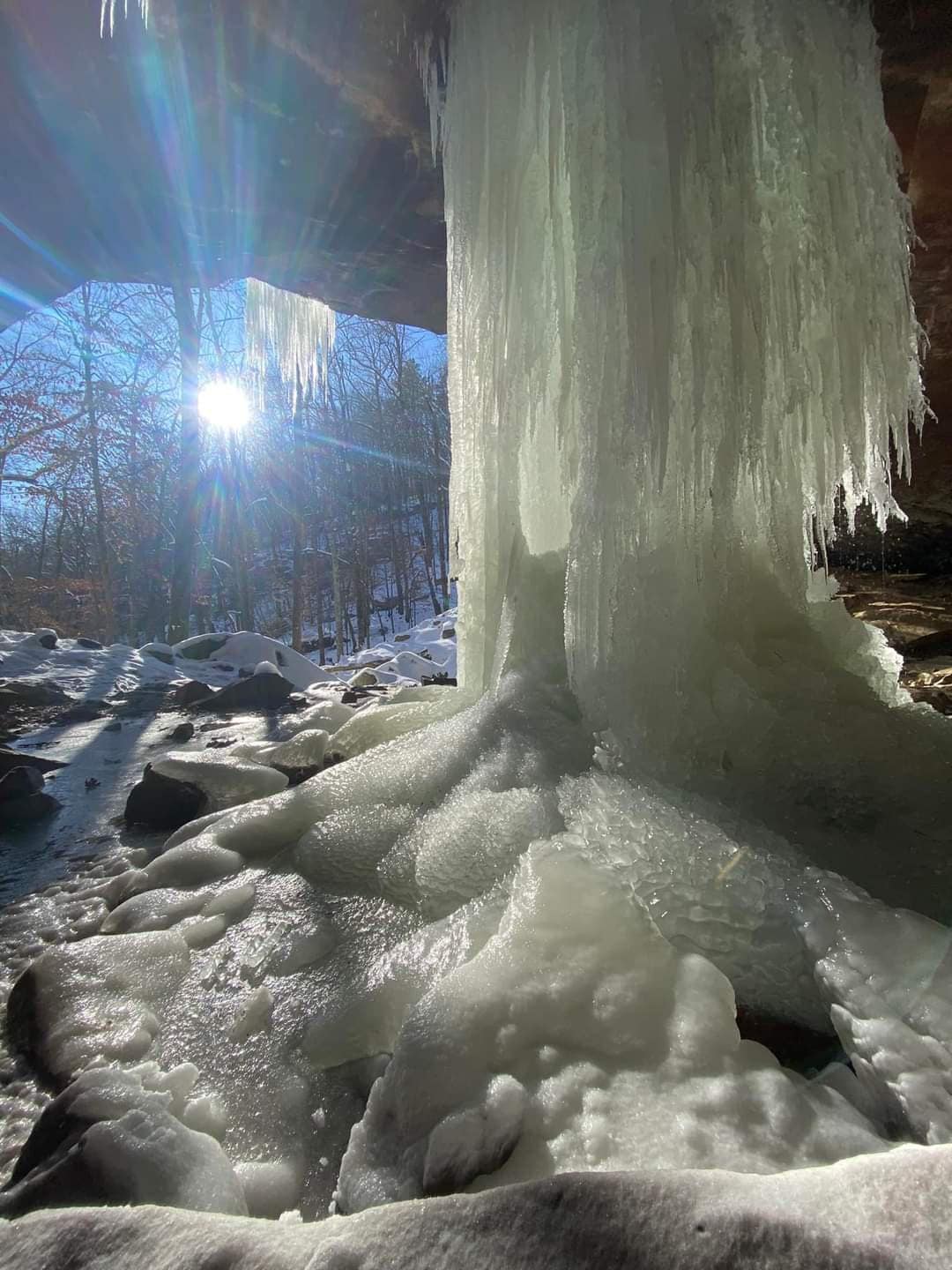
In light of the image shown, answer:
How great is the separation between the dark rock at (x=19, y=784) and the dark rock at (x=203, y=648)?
19.4 feet

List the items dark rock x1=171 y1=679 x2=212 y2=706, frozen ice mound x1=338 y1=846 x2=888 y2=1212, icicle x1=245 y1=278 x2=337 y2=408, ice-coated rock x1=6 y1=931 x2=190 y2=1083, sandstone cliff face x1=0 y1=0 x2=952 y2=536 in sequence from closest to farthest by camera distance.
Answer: frozen ice mound x1=338 y1=846 x2=888 y2=1212 → ice-coated rock x1=6 y1=931 x2=190 y2=1083 → sandstone cliff face x1=0 y1=0 x2=952 y2=536 → icicle x1=245 y1=278 x2=337 y2=408 → dark rock x1=171 y1=679 x2=212 y2=706

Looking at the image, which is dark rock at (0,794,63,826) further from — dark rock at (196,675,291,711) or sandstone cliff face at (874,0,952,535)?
sandstone cliff face at (874,0,952,535)

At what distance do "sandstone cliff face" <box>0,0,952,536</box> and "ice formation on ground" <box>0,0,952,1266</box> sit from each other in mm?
566

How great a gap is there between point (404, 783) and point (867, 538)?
17.7ft

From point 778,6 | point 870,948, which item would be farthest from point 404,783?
point 778,6

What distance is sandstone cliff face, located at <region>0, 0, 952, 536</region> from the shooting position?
104 inches

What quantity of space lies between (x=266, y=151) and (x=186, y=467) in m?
9.66

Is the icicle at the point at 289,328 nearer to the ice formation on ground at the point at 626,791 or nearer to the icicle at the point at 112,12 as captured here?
the icicle at the point at 112,12

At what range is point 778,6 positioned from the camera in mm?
1860

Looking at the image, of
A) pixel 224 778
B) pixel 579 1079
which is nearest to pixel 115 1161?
pixel 579 1079

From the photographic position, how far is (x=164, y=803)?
9.81ft

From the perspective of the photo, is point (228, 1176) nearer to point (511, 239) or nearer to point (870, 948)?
point (870, 948)

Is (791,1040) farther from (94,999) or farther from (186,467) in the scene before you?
(186,467)

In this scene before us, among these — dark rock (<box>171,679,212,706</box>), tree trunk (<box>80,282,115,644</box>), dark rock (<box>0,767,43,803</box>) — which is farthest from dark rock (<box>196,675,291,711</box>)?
tree trunk (<box>80,282,115,644</box>)
